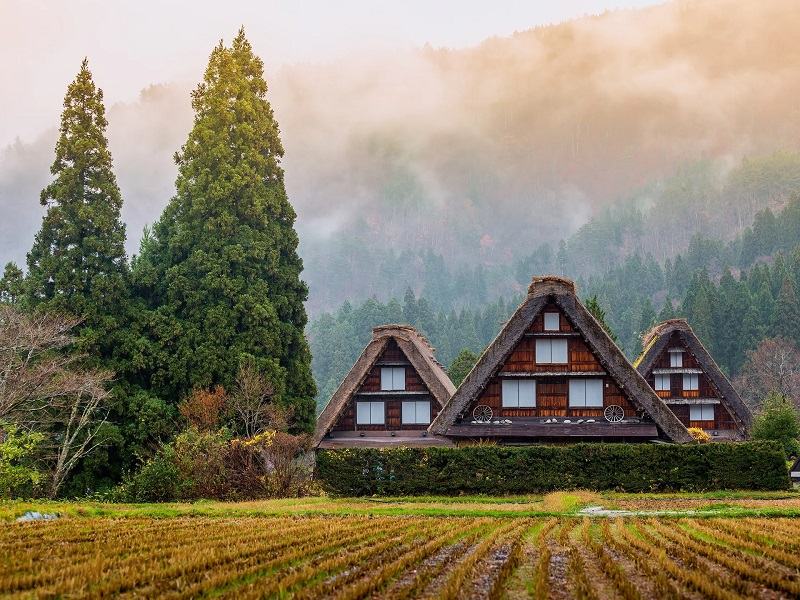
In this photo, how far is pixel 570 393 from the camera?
33.7 metres

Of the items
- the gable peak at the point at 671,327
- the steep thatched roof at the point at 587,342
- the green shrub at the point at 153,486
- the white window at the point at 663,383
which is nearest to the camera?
the green shrub at the point at 153,486

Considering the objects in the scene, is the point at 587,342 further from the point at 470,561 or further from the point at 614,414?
the point at 470,561

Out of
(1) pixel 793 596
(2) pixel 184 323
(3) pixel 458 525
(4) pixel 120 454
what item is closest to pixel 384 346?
(2) pixel 184 323

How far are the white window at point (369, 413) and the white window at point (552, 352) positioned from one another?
1102 centimetres

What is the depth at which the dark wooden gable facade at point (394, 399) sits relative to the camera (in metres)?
41.9

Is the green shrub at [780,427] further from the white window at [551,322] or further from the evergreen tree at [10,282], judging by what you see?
the evergreen tree at [10,282]

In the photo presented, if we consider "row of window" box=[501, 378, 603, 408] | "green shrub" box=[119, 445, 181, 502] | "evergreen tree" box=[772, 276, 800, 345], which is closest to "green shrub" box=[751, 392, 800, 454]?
"row of window" box=[501, 378, 603, 408]

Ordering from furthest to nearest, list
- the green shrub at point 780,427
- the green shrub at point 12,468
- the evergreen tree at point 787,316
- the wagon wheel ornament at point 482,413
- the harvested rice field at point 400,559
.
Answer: the evergreen tree at point 787,316
the green shrub at point 780,427
the wagon wheel ornament at point 482,413
the green shrub at point 12,468
the harvested rice field at point 400,559

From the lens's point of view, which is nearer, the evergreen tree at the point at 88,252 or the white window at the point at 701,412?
the evergreen tree at the point at 88,252

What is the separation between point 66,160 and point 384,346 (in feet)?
58.6

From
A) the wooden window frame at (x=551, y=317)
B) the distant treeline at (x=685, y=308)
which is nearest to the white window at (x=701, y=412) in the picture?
the wooden window frame at (x=551, y=317)

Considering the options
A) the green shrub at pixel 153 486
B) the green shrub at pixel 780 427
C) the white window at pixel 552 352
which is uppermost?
the white window at pixel 552 352

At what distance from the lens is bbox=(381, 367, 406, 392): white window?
4212 cm

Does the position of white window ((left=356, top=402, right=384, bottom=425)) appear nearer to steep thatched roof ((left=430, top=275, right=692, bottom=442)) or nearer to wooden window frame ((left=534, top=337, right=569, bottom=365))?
steep thatched roof ((left=430, top=275, right=692, bottom=442))
